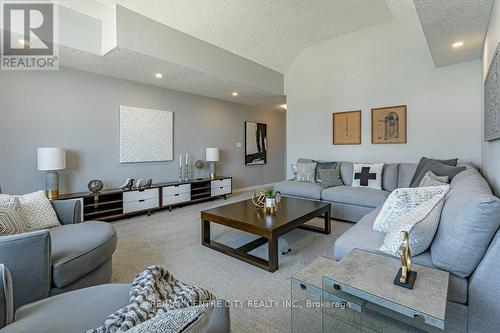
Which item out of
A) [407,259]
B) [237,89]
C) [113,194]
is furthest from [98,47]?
[407,259]

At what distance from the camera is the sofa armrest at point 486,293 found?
3.58ft

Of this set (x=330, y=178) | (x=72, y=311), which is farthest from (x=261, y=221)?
(x=330, y=178)

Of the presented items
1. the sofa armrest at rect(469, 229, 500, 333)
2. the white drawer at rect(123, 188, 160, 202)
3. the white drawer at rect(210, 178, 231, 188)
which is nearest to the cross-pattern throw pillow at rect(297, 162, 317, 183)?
the white drawer at rect(210, 178, 231, 188)

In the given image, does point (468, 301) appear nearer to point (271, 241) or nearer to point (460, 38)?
point (271, 241)

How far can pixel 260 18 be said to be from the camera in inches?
153

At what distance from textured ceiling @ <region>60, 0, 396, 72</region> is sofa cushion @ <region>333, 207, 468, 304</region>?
9.35ft

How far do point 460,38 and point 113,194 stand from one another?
4895mm

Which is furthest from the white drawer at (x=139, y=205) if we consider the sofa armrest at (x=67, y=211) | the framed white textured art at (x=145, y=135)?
the sofa armrest at (x=67, y=211)

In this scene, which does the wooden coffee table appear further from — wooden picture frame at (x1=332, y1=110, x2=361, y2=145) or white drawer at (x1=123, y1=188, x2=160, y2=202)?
wooden picture frame at (x1=332, y1=110, x2=361, y2=145)

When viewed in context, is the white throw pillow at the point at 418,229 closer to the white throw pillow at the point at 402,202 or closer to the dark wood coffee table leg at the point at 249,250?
the white throw pillow at the point at 402,202

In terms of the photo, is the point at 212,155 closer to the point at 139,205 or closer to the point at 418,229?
the point at 139,205

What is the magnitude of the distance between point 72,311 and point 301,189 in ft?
11.3

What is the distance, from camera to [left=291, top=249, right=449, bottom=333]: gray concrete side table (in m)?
1.00

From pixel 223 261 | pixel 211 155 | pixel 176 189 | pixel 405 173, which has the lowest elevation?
pixel 223 261
